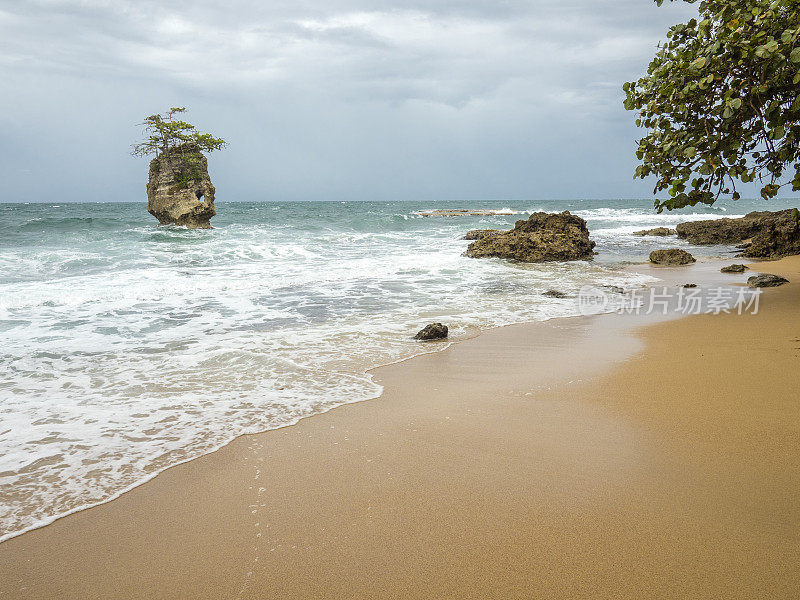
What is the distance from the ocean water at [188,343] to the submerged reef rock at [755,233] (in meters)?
4.28

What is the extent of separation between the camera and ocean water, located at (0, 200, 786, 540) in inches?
139

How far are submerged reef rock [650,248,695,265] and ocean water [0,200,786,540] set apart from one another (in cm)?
91

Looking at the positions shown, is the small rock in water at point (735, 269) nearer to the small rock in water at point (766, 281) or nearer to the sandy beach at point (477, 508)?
the small rock in water at point (766, 281)

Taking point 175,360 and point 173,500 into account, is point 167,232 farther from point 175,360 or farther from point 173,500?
point 173,500

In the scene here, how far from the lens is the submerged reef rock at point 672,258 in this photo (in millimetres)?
15586

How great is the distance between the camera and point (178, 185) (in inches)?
1094

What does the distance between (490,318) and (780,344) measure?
3.68 meters

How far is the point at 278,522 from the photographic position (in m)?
2.60

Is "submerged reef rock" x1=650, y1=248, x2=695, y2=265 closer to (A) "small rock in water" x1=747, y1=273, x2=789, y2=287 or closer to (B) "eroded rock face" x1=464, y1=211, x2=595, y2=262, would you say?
(B) "eroded rock face" x1=464, y1=211, x2=595, y2=262

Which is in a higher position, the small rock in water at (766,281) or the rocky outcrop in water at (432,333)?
the small rock in water at (766,281)

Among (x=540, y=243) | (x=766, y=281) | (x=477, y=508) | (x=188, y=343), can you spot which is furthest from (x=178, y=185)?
(x=477, y=508)

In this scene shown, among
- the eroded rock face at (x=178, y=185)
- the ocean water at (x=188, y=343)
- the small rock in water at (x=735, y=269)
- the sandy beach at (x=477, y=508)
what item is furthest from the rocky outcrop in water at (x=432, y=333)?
the eroded rock face at (x=178, y=185)

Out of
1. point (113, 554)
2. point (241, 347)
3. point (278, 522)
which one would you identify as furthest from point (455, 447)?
point (241, 347)

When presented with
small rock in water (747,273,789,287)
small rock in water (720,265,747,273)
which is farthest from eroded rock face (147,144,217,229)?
small rock in water (747,273,789,287)
